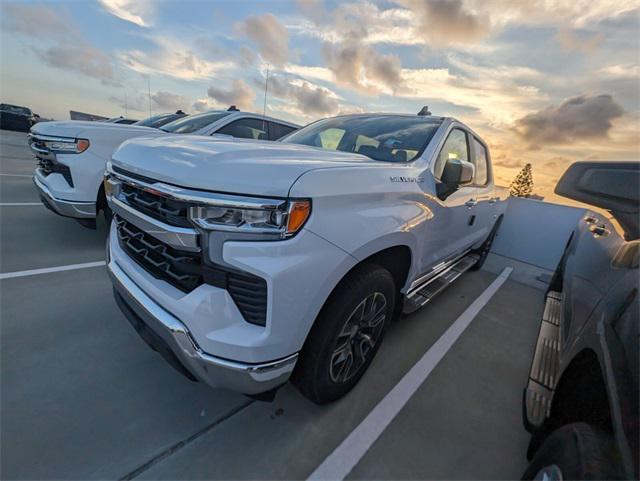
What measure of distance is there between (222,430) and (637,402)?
5.93 feet

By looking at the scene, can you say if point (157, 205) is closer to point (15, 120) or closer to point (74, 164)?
point (74, 164)

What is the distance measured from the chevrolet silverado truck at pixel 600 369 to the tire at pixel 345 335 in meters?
0.94

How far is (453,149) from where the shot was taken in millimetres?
2904

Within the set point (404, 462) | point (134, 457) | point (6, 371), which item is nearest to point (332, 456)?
point (404, 462)

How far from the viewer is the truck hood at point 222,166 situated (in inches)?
51.4

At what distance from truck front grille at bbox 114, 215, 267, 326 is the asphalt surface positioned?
857 mm

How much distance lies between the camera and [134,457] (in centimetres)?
A: 154

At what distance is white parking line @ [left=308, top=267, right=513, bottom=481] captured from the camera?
161cm

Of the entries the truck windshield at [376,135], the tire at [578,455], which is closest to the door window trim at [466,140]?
the truck windshield at [376,135]

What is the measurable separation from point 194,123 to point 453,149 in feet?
13.4

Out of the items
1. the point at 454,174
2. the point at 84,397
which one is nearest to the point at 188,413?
the point at 84,397

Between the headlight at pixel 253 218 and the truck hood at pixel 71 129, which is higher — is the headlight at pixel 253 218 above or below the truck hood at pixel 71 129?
below

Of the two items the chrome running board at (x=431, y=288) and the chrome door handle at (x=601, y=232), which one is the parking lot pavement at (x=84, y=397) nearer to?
the chrome running board at (x=431, y=288)

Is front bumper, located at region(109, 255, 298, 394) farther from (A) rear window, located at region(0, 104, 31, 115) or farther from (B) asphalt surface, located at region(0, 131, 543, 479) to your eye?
(A) rear window, located at region(0, 104, 31, 115)
